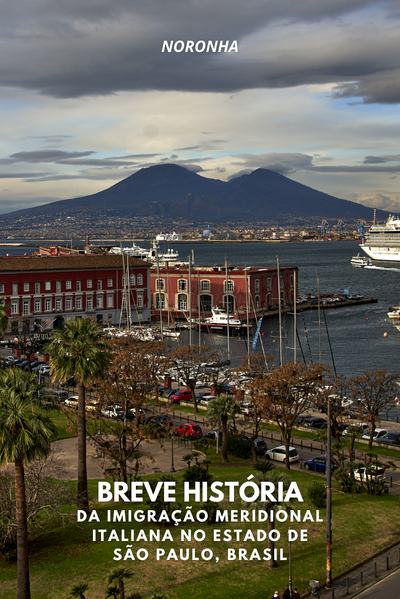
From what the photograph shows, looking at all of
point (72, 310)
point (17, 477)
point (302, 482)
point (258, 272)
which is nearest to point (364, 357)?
point (258, 272)

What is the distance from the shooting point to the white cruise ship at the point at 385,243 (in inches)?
7367

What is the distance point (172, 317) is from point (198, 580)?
61.4 m

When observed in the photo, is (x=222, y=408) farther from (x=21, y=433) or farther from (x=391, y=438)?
(x=21, y=433)

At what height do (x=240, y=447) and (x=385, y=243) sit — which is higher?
(x=385, y=243)

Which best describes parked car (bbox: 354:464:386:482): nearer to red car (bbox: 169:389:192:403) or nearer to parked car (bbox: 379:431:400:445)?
parked car (bbox: 379:431:400:445)

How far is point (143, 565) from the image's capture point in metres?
18.1

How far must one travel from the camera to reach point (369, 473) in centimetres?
2330

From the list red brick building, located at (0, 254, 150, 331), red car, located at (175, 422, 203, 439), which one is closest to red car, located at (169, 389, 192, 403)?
red car, located at (175, 422, 203, 439)

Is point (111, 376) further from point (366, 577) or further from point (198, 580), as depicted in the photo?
point (366, 577)

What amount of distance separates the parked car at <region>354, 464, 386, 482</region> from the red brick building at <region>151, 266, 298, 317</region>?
171ft

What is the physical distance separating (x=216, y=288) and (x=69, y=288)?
2203 centimetres

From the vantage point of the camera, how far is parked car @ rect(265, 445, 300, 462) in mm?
27891

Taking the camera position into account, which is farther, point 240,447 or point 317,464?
point 240,447

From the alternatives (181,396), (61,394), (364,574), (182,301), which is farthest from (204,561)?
(182,301)
